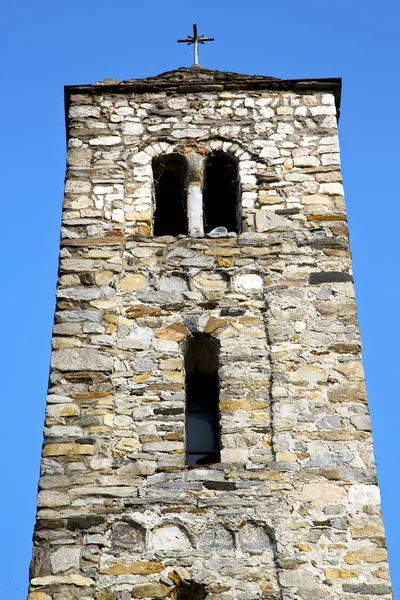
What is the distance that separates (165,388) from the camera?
31.2ft

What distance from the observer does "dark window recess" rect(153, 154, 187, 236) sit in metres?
11.6

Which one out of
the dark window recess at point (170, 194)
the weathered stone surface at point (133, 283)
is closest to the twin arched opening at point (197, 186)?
the dark window recess at point (170, 194)

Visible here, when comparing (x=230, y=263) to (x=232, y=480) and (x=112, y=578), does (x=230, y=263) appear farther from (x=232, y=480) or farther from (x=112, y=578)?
(x=112, y=578)

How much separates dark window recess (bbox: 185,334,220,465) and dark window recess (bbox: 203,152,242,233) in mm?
1763

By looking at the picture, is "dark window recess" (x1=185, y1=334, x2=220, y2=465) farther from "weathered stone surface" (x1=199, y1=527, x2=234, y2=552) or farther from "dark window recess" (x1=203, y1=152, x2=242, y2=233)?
"dark window recess" (x1=203, y1=152, x2=242, y2=233)

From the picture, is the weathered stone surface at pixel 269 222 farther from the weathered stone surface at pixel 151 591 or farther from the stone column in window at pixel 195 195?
the weathered stone surface at pixel 151 591

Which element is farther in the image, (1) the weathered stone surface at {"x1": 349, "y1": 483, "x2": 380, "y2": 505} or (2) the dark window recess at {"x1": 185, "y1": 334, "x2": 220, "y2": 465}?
(2) the dark window recess at {"x1": 185, "y1": 334, "x2": 220, "y2": 465}

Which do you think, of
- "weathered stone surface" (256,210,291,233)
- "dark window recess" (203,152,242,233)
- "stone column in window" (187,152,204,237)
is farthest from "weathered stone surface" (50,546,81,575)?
"dark window recess" (203,152,242,233)

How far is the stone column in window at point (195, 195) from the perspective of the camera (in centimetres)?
1089

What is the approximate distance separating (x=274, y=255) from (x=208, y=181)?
1.57 meters

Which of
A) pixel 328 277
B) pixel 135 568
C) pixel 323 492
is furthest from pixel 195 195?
pixel 135 568

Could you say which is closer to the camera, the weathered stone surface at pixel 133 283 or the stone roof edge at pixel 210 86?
the weathered stone surface at pixel 133 283

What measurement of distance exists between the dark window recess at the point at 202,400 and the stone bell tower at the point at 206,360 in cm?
2

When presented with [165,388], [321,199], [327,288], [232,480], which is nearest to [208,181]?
[321,199]
